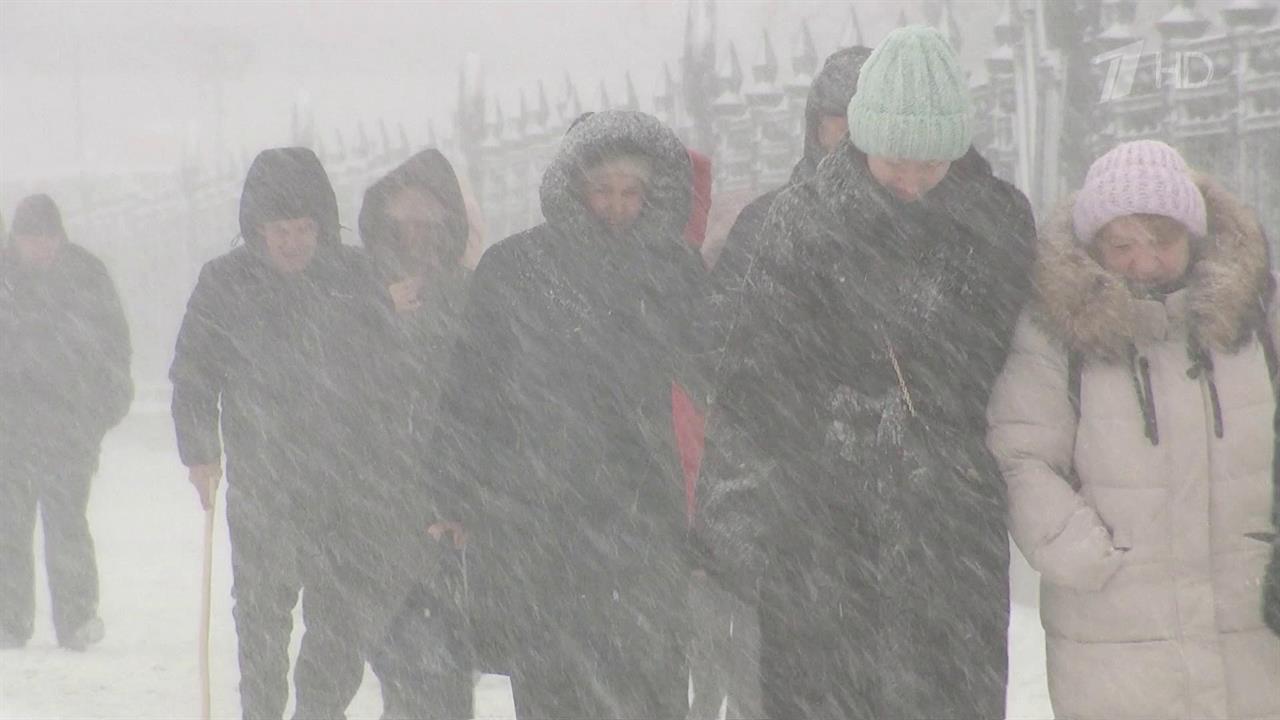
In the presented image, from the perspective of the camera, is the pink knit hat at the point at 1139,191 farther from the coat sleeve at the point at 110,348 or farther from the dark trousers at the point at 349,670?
the coat sleeve at the point at 110,348

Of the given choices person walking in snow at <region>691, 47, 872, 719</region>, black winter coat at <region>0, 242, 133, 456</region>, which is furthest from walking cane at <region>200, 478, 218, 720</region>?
black winter coat at <region>0, 242, 133, 456</region>

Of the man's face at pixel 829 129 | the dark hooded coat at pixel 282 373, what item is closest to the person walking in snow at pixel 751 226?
the man's face at pixel 829 129

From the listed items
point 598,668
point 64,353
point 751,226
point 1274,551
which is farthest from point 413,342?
point 1274,551

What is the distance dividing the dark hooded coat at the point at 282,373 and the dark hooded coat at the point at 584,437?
5.00ft

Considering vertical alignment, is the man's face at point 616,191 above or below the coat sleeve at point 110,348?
above

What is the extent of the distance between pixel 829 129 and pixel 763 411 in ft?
4.54

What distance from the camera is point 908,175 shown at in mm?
3273

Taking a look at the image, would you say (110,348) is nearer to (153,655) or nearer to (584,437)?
(153,655)

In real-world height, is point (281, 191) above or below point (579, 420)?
above

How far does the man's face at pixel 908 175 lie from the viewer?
327cm

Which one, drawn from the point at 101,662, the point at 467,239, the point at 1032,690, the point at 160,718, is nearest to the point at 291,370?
the point at 467,239

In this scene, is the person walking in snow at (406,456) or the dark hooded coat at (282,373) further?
the dark hooded coat at (282,373)

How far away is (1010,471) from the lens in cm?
321

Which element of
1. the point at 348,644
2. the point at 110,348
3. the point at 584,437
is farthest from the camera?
the point at 110,348
